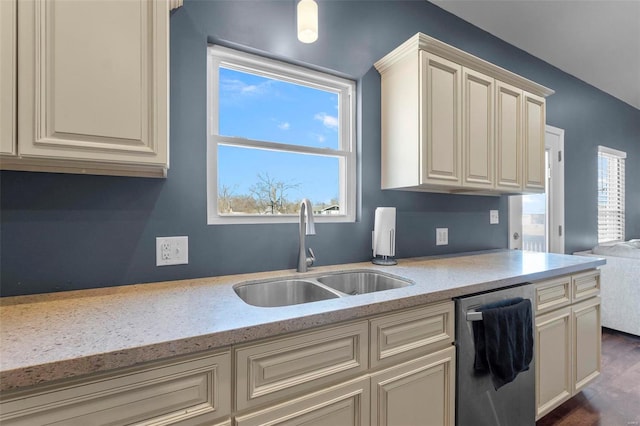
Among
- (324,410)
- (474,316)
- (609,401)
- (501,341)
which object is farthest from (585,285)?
(324,410)

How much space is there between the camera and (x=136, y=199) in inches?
51.3

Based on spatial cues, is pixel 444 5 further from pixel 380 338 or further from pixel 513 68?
pixel 380 338

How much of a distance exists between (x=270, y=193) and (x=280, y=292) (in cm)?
56

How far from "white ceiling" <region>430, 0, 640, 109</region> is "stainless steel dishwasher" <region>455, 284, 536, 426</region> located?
207cm

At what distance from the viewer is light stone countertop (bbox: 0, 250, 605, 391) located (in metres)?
0.69

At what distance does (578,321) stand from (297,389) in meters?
1.85

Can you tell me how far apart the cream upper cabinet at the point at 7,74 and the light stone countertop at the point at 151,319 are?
0.52 metres

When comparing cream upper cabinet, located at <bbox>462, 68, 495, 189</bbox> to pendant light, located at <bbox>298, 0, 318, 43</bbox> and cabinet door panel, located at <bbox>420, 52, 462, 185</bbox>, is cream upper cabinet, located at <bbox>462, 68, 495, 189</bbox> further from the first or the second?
pendant light, located at <bbox>298, 0, 318, 43</bbox>

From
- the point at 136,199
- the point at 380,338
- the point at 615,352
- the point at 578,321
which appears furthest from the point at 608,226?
the point at 136,199

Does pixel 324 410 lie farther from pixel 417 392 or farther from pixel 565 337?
pixel 565 337

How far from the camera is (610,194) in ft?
13.4

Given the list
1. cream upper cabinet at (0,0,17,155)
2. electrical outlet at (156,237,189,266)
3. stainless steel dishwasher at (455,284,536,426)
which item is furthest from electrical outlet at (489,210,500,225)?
cream upper cabinet at (0,0,17,155)

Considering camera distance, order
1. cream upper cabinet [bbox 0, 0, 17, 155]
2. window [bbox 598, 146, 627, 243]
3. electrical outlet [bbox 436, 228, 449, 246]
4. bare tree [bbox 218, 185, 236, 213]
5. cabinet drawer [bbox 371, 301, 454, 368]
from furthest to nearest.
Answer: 1. window [bbox 598, 146, 627, 243]
2. electrical outlet [bbox 436, 228, 449, 246]
3. bare tree [bbox 218, 185, 236, 213]
4. cabinet drawer [bbox 371, 301, 454, 368]
5. cream upper cabinet [bbox 0, 0, 17, 155]

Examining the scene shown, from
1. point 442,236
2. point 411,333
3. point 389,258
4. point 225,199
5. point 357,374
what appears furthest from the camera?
point 442,236
